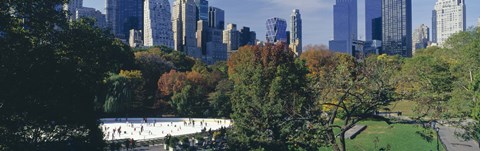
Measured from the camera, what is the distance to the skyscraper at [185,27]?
5740 inches

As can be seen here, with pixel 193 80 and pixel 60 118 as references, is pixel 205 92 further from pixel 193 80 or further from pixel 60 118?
pixel 60 118

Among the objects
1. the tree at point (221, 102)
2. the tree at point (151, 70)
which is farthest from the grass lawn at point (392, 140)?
the tree at point (151, 70)

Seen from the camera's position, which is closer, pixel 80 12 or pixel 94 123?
pixel 94 123

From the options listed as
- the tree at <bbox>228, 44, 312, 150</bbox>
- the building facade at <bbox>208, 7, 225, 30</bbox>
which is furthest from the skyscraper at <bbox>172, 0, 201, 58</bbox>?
the tree at <bbox>228, 44, 312, 150</bbox>

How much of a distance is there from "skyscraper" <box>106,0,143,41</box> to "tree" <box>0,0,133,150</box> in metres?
166

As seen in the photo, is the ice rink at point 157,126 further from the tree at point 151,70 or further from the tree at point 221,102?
the tree at point 151,70

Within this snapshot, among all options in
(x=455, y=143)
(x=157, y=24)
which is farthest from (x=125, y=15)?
(x=455, y=143)

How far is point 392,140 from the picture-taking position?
2344cm

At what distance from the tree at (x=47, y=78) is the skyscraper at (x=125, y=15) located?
165718 mm

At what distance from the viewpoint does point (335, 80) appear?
898cm

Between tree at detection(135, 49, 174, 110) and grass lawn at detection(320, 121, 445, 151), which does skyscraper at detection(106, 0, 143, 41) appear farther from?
grass lawn at detection(320, 121, 445, 151)

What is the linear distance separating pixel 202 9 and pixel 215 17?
37.6ft

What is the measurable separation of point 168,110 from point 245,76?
103 feet

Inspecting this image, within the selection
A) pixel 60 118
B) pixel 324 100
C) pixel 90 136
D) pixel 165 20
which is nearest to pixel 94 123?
pixel 90 136
